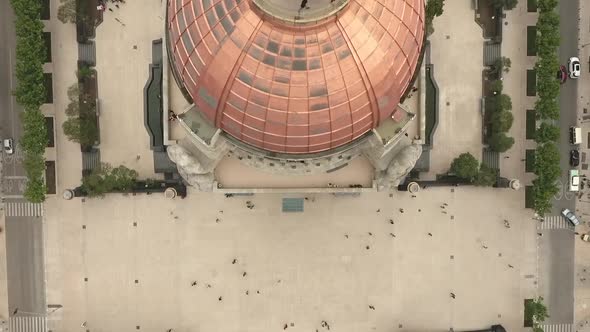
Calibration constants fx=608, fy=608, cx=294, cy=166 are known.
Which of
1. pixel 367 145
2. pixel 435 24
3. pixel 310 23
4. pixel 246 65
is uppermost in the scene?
pixel 435 24

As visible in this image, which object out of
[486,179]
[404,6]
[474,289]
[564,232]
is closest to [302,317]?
[474,289]

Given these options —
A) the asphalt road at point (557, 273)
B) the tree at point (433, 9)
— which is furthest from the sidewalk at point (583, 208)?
the tree at point (433, 9)

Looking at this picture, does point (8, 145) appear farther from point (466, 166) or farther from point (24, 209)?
point (466, 166)

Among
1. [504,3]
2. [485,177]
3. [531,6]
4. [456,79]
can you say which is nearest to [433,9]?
[456,79]

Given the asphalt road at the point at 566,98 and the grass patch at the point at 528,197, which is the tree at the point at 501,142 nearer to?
the grass patch at the point at 528,197

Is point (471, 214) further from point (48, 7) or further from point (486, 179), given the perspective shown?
point (48, 7)

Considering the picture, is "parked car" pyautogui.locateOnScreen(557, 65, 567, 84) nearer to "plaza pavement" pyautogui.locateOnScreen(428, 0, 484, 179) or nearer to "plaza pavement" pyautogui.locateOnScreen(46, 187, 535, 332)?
"plaza pavement" pyautogui.locateOnScreen(428, 0, 484, 179)
